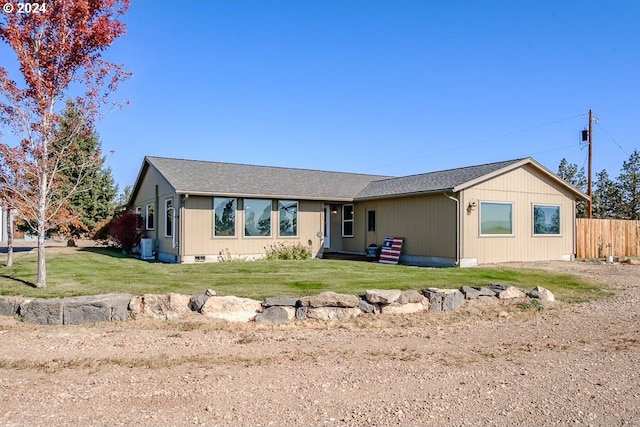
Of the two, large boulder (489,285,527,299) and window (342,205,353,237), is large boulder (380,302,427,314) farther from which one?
Answer: window (342,205,353,237)

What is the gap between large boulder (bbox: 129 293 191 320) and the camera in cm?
735

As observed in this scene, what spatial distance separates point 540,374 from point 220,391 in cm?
322

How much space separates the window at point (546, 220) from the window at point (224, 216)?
10.8 m

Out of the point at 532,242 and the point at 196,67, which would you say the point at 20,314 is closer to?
the point at 196,67

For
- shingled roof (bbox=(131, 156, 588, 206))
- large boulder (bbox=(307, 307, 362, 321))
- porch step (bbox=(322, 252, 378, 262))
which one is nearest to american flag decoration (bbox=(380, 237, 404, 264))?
porch step (bbox=(322, 252, 378, 262))

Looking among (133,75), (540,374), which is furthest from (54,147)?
(540,374)

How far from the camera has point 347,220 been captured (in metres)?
20.8

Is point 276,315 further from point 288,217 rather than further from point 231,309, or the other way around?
point 288,217

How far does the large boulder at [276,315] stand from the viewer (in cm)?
736

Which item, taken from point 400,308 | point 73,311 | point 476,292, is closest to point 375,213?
point 476,292

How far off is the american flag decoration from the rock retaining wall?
908 cm

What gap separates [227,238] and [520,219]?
405 inches

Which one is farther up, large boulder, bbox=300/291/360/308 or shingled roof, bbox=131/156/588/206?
shingled roof, bbox=131/156/588/206

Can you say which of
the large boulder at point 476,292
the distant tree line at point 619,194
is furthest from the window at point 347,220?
the distant tree line at point 619,194
